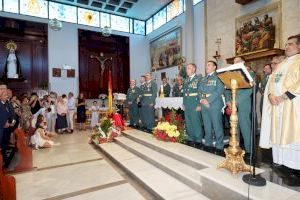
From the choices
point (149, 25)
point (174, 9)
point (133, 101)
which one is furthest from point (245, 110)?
point (149, 25)

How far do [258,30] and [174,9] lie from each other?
19.1ft

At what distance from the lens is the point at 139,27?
15133 millimetres

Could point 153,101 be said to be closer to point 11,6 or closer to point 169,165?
point 169,165

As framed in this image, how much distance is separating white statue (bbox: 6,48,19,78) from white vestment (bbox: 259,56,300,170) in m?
11.3

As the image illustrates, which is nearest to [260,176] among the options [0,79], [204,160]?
[204,160]

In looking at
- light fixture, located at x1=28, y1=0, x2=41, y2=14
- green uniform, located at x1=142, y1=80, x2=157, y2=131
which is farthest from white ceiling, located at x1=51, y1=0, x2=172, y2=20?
green uniform, located at x1=142, y1=80, x2=157, y2=131

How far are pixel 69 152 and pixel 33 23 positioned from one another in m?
8.84

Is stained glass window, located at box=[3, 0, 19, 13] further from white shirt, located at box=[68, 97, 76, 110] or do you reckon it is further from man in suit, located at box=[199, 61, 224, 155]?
man in suit, located at box=[199, 61, 224, 155]

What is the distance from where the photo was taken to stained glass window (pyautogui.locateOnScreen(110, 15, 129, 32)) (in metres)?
14.1

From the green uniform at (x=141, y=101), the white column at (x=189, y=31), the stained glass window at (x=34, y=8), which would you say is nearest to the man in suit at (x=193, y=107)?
the green uniform at (x=141, y=101)

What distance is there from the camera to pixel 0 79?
10859mm

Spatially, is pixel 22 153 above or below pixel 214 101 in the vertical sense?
below

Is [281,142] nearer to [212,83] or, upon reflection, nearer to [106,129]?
[212,83]

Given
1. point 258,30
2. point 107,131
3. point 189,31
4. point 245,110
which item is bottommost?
point 107,131
